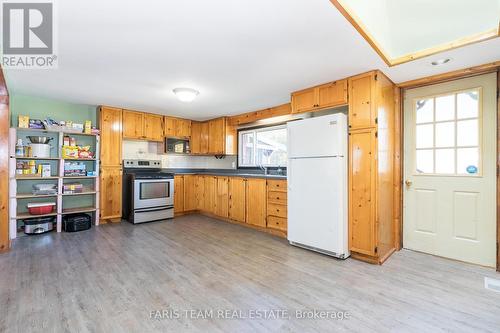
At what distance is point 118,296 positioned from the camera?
2018 mm

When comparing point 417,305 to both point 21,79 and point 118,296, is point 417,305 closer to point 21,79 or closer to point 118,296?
point 118,296

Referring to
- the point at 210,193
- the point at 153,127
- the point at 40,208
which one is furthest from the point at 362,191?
the point at 40,208

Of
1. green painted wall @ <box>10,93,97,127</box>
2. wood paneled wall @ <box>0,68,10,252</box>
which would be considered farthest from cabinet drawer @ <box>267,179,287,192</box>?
wood paneled wall @ <box>0,68,10,252</box>

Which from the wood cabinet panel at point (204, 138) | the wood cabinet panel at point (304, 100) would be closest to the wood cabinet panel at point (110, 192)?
the wood cabinet panel at point (204, 138)

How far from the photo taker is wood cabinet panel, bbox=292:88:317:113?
3273 millimetres

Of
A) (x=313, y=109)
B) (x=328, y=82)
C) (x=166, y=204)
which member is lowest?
(x=166, y=204)

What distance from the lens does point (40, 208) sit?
12.3ft

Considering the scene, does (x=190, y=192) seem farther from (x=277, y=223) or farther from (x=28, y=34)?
(x=28, y=34)

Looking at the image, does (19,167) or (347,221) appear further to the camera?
(19,167)

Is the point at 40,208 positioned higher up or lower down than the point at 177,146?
lower down

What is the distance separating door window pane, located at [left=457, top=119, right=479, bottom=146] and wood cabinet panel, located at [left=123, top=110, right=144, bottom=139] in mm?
5081

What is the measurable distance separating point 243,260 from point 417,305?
1.66 meters

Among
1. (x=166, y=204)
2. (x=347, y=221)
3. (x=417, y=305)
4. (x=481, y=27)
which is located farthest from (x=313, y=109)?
(x=166, y=204)

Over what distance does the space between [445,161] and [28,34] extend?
451 cm
